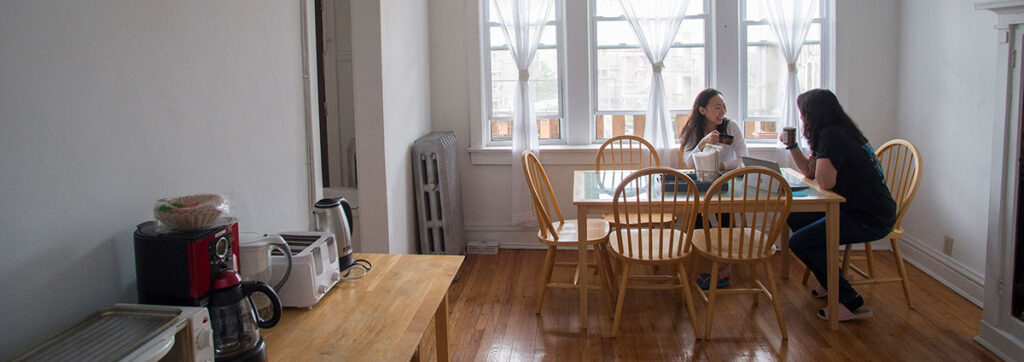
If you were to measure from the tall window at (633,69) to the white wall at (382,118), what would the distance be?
143 centimetres

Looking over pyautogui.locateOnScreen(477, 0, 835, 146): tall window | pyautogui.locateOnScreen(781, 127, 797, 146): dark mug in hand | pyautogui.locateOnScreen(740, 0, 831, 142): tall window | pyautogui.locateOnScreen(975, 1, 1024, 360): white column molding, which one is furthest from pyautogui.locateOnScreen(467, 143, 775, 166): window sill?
pyautogui.locateOnScreen(975, 1, 1024, 360): white column molding

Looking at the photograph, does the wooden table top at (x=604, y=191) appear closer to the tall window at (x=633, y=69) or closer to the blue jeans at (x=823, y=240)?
the blue jeans at (x=823, y=240)

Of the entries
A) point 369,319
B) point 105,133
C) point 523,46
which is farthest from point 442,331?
point 523,46

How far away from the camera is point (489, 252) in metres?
4.91

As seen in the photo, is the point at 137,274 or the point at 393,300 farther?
the point at 393,300

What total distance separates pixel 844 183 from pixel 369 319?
2.52 m

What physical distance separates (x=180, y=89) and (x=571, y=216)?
133 inches

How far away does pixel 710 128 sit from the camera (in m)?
4.25

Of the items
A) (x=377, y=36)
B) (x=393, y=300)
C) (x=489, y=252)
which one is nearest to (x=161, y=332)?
(x=393, y=300)

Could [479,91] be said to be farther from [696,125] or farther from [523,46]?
[696,125]

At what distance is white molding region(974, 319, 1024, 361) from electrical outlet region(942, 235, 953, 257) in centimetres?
94

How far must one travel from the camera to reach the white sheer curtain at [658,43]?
4.65 m

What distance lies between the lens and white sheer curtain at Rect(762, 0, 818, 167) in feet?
15.0

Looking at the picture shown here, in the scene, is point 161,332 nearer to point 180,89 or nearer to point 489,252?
point 180,89
